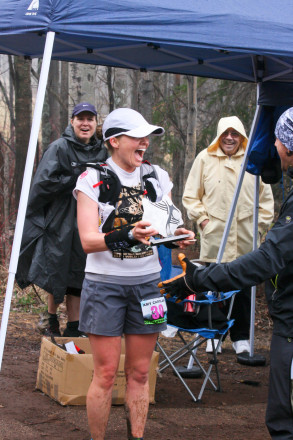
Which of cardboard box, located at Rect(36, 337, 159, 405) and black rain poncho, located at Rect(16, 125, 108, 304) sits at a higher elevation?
black rain poncho, located at Rect(16, 125, 108, 304)

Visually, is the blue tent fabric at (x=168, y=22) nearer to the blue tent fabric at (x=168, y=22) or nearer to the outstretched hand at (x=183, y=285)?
the blue tent fabric at (x=168, y=22)

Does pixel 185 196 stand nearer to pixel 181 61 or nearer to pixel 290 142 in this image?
pixel 181 61

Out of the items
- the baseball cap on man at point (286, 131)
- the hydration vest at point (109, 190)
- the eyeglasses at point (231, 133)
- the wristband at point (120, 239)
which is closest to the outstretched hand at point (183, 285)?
the wristband at point (120, 239)

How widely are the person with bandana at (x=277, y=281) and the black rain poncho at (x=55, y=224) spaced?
98.3 inches

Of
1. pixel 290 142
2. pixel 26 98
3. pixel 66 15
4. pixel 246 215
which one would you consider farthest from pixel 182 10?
pixel 26 98

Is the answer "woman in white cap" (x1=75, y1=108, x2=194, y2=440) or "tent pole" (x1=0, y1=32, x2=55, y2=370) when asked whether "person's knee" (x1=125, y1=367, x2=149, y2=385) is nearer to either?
"woman in white cap" (x1=75, y1=108, x2=194, y2=440)

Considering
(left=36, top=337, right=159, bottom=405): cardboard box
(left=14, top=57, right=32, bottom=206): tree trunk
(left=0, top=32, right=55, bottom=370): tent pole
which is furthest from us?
(left=14, top=57, right=32, bottom=206): tree trunk

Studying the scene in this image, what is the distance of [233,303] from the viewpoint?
244 inches

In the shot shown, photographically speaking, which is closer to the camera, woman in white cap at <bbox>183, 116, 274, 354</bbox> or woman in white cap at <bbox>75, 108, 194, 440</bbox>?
woman in white cap at <bbox>75, 108, 194, 440</bbox>

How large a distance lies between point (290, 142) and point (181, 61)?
2708 millimetres

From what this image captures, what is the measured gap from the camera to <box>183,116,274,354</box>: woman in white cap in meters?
6.15

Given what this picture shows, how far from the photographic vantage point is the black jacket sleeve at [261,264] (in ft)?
9.30

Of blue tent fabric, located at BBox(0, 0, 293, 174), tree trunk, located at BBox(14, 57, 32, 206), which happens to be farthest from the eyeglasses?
tree trunk, located at BBox(14, 57, 32, 206)

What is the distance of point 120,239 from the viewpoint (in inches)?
125
